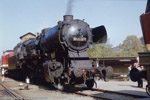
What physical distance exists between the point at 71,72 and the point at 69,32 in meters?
1.92

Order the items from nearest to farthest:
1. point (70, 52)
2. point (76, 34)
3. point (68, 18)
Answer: point (70, 52) < point (76, 34) < point (68, 18)

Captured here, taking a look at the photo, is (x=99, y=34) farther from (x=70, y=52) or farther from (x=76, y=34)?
(x=70, y=52)

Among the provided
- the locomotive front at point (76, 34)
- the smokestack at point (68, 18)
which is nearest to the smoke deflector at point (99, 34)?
the locomotive front at point (76, 34)

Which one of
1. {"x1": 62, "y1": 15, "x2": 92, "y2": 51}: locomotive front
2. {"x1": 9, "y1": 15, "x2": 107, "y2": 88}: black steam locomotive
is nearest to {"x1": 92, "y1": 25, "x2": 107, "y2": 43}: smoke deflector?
{"x1": 9, "y1": 15, "x2": 107, "y2": 88}: black steam locomotive

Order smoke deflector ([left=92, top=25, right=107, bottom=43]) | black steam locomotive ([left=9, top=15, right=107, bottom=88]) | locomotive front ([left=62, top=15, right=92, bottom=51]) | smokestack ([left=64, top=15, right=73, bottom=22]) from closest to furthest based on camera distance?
black steam locomotive ([left=9, top=15, right=107, bottom=88]), locomotive front ([left=62, top=15, right=92, bottom=51]), smoke deflector ([left=92, top=25, right=107, bottom=43]), smokestack ([left=64, top=15, right=73, bottom=22])

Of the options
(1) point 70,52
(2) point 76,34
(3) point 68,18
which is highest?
(3) point 68,18

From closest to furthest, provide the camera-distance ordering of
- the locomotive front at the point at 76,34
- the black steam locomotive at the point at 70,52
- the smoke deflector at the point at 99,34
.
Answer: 1. the black steam locomotive at the point at 70,52
2. the locomotive front at the point at 76,34
3. the smoke deflector at the point at 99,34

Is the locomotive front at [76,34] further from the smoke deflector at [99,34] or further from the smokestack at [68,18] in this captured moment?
the smoke deflector at [99,34]

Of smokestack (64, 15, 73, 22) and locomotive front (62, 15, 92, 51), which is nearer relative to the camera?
locomotive front (62, 15, 92, 51)

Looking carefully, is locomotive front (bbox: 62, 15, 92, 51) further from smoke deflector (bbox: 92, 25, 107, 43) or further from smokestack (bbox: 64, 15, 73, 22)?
smoke deflector (bbox: 92, 25, 107, 43)

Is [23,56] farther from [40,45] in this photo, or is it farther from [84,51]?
[84,51]

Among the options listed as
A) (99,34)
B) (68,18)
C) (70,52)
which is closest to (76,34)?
(70,52)

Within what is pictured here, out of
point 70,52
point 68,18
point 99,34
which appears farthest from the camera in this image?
point 99,34

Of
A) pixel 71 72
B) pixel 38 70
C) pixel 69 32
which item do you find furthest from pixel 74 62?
pixel 38 70
